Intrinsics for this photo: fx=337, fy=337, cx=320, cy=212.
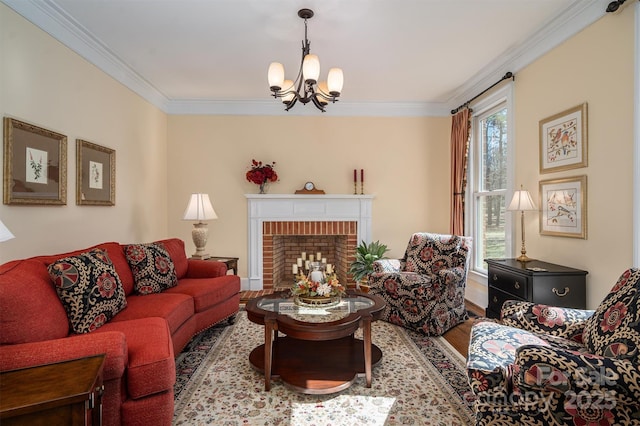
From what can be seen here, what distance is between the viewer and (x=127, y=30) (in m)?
3.02

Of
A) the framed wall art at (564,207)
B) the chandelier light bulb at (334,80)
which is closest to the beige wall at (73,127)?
the chandelier light bulb at (334,80)

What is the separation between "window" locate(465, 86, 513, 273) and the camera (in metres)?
3.84

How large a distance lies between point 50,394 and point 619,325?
2407 millimetres

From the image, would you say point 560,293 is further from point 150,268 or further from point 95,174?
point 95,174

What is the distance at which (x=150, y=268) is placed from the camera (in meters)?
3.00

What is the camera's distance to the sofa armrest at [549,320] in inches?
76.4

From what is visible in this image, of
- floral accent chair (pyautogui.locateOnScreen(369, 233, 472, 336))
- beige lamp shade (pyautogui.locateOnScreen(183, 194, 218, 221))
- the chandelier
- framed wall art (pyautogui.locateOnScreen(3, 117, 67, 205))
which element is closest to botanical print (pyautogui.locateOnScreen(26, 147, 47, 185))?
framed wall art (pyautogui.locateOnScreen(3, 117, 67, 205))

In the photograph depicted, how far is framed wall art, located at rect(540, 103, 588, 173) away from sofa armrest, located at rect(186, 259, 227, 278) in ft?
11.1

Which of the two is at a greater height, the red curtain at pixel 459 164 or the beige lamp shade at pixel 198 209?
the red curtain at pixel 459 164

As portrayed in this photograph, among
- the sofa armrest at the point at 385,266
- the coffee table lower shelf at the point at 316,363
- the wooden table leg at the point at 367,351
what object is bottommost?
the coffee table lower shelf at the point at 316,363

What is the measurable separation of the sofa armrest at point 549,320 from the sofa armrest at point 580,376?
0.64 m

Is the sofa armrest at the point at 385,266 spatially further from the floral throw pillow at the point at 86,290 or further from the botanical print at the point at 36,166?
the botanical print at the point at 36,166

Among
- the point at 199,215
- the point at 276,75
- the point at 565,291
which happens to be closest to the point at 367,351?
the point at 565,291

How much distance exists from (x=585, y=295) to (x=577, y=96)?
1639mm
